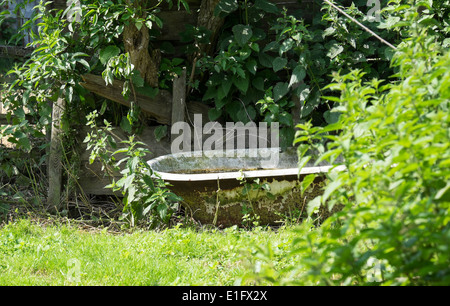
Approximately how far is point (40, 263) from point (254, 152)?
198 centimetres

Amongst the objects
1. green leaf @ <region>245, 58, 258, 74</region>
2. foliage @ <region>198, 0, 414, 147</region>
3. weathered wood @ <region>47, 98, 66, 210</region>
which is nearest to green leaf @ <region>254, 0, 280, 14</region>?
foliage @ <region>198, 0, 414, 147</region>

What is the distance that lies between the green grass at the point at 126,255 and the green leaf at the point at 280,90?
1.20 meters

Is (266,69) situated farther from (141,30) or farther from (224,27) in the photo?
(141,30)

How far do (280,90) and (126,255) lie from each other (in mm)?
2002

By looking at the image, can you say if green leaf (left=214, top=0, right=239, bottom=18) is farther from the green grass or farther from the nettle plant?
the green grass

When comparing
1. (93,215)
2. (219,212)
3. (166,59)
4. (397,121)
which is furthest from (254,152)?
(397,121)

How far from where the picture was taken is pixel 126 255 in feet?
9.61

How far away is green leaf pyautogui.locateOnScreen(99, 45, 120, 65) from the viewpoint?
413 centimetres


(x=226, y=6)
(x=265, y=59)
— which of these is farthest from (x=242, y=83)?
→ (x=226, y=6)

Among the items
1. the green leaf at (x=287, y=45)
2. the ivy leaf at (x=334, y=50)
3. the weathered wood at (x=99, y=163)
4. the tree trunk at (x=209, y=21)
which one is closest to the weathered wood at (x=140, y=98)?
the weathered wood at (x=99, y=163)

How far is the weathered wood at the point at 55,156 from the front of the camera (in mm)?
4363

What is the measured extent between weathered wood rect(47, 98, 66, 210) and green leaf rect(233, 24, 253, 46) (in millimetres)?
1554

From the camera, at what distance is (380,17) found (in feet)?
13.9
